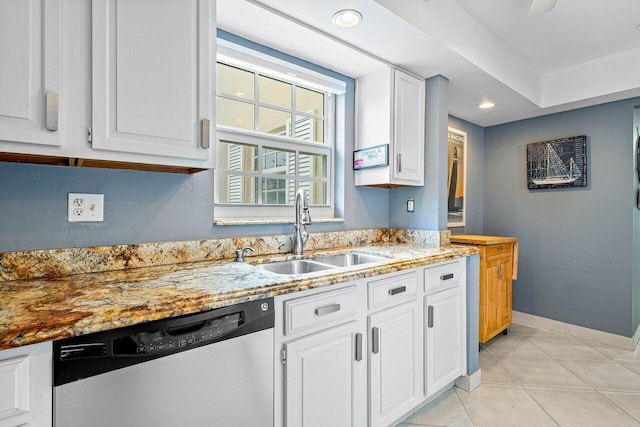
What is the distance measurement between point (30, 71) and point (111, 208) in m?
0.61

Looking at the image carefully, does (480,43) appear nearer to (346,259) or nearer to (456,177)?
(456,177)

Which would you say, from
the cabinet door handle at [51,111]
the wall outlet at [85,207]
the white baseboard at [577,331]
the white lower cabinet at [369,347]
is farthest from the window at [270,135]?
the white baseboard at [577,331]

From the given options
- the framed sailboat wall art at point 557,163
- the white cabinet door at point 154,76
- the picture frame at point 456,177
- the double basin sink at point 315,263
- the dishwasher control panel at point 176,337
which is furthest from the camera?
the picture frame at point 456,177

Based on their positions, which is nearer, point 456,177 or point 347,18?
point 347,18

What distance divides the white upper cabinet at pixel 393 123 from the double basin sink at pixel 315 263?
23.0 inches

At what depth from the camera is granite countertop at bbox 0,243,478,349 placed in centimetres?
79

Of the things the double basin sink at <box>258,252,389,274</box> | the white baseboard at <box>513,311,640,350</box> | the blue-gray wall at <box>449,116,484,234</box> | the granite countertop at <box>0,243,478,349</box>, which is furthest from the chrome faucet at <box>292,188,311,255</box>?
the white baseboard at <box>513,311,640,350</box>

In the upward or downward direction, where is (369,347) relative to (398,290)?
downward

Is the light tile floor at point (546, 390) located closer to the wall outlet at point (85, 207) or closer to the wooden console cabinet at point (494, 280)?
the wooden console cabinet at point (494, 280)

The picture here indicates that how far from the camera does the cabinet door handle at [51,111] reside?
102 centimetres

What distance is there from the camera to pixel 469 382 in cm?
217

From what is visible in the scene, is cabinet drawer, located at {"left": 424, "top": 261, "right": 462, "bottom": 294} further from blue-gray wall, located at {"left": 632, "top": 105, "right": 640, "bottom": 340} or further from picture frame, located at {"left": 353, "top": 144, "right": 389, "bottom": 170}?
blue-gray wall, located at {"left": 632, "top": 105, "right": 640, "bottom": 340}

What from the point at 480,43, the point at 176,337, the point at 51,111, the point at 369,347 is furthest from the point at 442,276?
the point at 51,111

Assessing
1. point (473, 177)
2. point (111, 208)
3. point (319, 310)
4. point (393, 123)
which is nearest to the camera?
point (319, 310)
